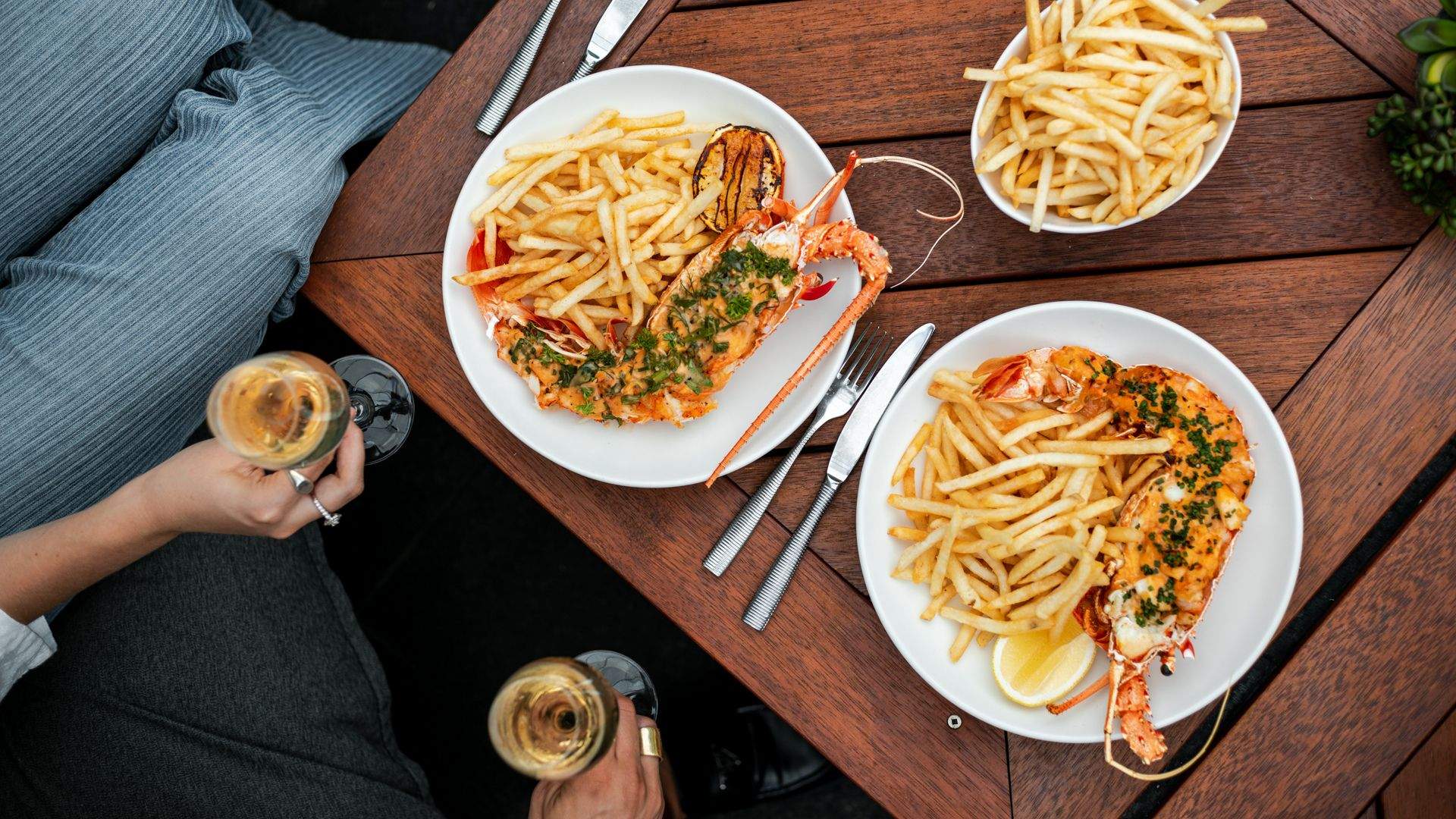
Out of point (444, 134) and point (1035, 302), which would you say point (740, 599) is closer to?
point (1035, 302)

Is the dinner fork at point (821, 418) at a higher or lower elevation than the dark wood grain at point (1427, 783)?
higher

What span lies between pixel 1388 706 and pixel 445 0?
3.21 meters

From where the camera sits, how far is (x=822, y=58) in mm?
1937

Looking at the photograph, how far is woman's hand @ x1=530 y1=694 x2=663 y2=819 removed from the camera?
6.09 ft

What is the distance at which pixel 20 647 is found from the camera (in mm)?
1888

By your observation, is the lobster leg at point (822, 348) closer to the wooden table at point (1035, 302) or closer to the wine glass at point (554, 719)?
the wooden table at point (1035, 302)

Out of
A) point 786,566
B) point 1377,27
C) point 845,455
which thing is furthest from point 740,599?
point 1377,27

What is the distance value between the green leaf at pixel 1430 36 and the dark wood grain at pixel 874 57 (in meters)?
0.19

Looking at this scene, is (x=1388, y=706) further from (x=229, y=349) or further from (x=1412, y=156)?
(x=229, y=349)

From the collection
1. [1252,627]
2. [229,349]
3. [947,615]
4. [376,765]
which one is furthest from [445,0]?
[1252,627]

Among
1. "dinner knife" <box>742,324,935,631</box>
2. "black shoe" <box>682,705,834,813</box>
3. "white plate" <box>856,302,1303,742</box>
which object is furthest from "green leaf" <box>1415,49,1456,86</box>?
"black shoe" <box>682,705,834,813</box>

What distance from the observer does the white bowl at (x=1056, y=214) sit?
A: 64.3 inches

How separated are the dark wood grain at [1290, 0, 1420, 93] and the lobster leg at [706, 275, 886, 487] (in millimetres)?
1058

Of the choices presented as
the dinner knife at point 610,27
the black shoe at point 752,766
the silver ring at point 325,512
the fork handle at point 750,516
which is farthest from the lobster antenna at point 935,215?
the black shoe at point 752,766
